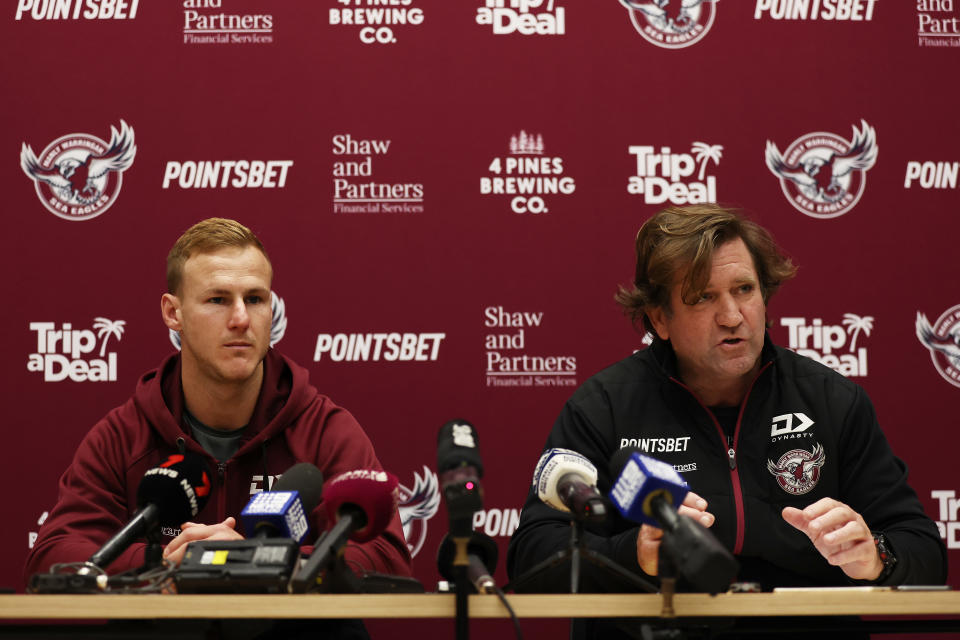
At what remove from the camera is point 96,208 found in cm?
327

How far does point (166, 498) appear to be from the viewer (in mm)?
1797

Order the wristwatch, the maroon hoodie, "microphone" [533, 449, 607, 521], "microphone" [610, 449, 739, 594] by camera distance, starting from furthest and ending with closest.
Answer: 1. the maroon hoodie
2. the wristwatch
3. "microphone" [533, 449, 607, 521]
4. "microphone" [610, 449, 739, 594]

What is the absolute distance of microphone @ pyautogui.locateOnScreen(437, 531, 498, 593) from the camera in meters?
1.51

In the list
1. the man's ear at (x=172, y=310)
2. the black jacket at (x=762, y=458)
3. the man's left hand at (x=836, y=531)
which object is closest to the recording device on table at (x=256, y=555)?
the black jacket at (x=762, y=458)

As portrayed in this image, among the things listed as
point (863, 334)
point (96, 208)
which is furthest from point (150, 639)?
point (863, 334)

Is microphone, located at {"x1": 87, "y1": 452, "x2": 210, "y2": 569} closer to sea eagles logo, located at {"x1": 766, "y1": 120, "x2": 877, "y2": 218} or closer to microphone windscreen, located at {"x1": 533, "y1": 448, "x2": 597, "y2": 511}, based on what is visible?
microphone windscreen, located at {"x1": 533, "y1": 448, "x2": 597, "y2": 511}

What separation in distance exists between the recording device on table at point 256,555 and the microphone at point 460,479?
32 cm

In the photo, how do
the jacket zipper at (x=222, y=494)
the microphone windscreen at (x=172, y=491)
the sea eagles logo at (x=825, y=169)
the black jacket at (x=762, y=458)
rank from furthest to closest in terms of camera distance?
the sea eagles logo at (x=825, y=169)
the jacket zipper at (x=222, y=494)
the black jacket at (x=762, y=458)
the microphone windscreen at (x=172, y=491)

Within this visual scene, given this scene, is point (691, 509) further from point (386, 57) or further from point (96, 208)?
point (96, 208)

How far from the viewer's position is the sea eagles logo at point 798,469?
2309 millimetres

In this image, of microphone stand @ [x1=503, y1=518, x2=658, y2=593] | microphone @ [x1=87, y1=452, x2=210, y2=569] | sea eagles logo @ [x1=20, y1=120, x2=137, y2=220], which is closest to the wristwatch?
microphone stand @ [x1=503, y1=518, x2=658, y2=593]

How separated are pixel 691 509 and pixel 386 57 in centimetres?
209

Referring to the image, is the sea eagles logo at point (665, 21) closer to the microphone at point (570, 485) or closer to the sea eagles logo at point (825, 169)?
the sea eagles logo at point (825, 169)

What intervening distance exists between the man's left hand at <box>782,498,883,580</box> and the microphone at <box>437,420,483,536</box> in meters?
0.70
